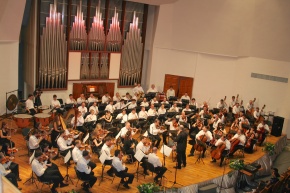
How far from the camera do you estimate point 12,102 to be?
1573cm

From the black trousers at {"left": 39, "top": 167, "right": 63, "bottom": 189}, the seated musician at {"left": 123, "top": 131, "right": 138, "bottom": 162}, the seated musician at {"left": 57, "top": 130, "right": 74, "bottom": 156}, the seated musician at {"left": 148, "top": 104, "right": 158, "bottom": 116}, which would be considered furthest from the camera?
the seated musician at {"left": 148, "top": 104, "right": 158, "bottom": 116}

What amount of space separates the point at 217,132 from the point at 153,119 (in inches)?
106

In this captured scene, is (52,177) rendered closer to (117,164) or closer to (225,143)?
(117,164)

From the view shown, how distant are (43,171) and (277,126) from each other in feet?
39.6

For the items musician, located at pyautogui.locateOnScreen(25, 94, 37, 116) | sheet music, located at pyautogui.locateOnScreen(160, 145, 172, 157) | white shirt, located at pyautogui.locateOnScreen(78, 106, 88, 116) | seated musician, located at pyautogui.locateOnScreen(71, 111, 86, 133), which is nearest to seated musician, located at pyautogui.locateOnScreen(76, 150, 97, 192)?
sheet music, located at pyautogui.locateOnScreen(160, 145, 172, 157)

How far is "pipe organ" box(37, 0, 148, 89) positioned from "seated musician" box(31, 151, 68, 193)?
8.19 metres

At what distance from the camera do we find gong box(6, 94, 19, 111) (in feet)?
50.9

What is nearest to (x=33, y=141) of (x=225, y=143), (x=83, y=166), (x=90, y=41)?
(x=83, y=166)

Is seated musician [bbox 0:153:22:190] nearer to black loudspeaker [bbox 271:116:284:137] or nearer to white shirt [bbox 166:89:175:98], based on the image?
white shirt [bbox 166:89:175:98]

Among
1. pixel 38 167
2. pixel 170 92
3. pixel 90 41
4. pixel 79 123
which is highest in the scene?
pixel 90 41

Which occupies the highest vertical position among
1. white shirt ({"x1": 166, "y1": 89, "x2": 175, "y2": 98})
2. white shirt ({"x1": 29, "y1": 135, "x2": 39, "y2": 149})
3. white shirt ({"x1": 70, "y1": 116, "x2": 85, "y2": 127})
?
white shirt ({"x1": 166, "y1": 89, "x2": 175, "y2": 98})

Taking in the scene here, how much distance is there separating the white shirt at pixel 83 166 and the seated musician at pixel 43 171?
0.60 metres

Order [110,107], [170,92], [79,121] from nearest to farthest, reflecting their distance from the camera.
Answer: [79,121] < [110,107] < [170,92]

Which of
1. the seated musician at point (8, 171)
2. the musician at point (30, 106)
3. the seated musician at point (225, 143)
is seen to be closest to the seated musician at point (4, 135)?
the seated musician at point (8, 171)
